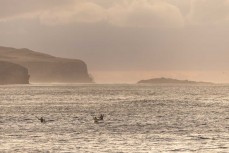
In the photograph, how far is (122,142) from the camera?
183 feet

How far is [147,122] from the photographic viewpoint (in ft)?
268

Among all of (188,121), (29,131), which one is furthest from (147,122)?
(29,131)

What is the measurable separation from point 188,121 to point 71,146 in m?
34.2

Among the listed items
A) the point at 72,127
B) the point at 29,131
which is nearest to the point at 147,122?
the point at 72,127

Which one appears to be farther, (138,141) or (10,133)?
(10,133)

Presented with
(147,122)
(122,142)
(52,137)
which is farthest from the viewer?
(147,122)

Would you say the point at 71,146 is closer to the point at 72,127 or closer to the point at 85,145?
the point at 85,145

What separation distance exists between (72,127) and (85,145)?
20172 mm

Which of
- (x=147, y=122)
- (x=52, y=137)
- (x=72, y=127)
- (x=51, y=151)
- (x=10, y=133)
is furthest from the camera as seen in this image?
(x=147, y=122)

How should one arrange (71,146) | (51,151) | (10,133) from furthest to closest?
(10,133), (71,146), (51,151)

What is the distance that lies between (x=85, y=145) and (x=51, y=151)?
5060 millimetres

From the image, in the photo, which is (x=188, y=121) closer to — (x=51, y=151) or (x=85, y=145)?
(x=85, y=145)

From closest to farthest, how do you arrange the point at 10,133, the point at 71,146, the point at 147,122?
the point at 71,146, the point at 10,133, the point at 147,122

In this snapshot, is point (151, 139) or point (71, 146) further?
point (151, 139)
